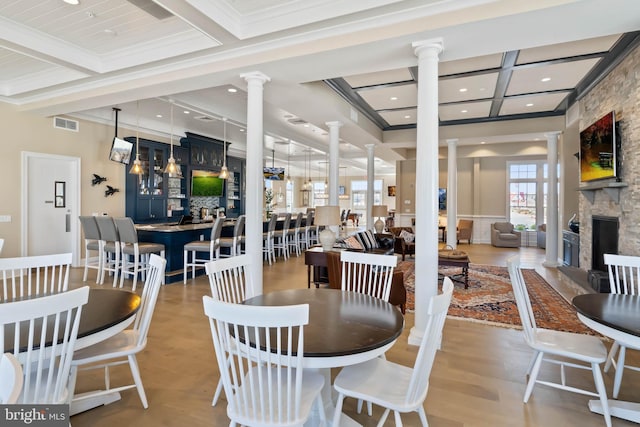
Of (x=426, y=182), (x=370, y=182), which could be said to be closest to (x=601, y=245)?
(x=426, y=182)

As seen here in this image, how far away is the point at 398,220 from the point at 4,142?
1015 centimetres

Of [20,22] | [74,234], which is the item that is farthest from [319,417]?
[74,234]

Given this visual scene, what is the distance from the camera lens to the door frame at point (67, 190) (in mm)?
6074

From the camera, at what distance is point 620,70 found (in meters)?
4.36

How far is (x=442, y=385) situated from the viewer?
2570 millimetres

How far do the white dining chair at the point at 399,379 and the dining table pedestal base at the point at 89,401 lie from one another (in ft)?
5.22

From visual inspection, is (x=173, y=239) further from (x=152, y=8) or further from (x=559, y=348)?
(x=559, y=348)

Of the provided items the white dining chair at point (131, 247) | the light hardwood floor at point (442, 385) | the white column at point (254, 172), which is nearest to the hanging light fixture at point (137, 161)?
the white dining chair at point (131, 247)

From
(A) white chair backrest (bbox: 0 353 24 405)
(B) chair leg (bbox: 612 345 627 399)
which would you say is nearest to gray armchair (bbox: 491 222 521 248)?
(B) chair leg (bbox: 612 345 627 399)

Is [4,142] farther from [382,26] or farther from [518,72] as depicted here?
[518,72]

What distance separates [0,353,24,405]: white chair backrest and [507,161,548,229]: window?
12.2 metres

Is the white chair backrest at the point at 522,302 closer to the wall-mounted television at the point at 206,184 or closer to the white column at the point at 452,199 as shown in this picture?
the white column at the point at 452,199

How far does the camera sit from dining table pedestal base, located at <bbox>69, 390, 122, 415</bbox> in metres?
2.18

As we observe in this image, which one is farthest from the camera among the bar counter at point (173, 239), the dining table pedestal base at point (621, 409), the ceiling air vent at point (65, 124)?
the ceiling air vent at point (65, 124)
